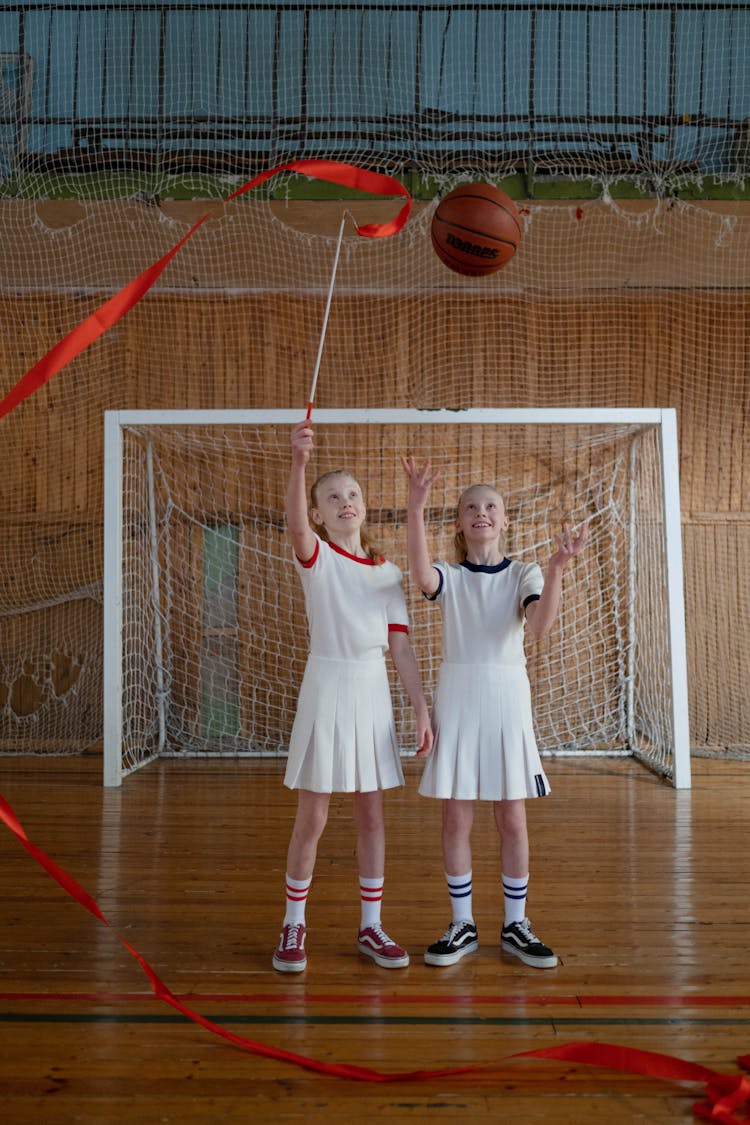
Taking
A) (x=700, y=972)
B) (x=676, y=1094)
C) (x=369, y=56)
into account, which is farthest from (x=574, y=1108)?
(x=369, y=56)

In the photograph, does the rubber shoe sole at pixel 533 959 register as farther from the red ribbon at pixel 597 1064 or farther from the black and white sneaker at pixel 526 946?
the red ribbon at pixel 597 1064

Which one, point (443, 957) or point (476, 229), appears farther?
point (476, 229)

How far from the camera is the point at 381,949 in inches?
100.0

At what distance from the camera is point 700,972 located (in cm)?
247

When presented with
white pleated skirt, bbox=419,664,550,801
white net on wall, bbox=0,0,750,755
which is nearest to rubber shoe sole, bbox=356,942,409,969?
white pleated skirt, bbox=419,664,550,801

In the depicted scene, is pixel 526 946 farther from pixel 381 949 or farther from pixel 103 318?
pixel 103 318

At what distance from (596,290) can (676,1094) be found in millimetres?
5355

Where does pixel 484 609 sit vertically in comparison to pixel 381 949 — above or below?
above

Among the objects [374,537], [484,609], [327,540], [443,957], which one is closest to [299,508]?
[327,540]

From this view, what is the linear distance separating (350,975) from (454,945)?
29 centimetres

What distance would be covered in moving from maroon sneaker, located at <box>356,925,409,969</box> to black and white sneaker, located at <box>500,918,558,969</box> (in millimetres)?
281

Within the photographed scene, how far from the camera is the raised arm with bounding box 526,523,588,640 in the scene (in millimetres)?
2449

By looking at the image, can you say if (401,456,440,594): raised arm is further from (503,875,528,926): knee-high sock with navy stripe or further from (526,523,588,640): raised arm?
(503,875,528,926): knee-high sock with navy stripe

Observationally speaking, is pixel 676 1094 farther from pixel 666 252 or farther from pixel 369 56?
pixel 369 56
